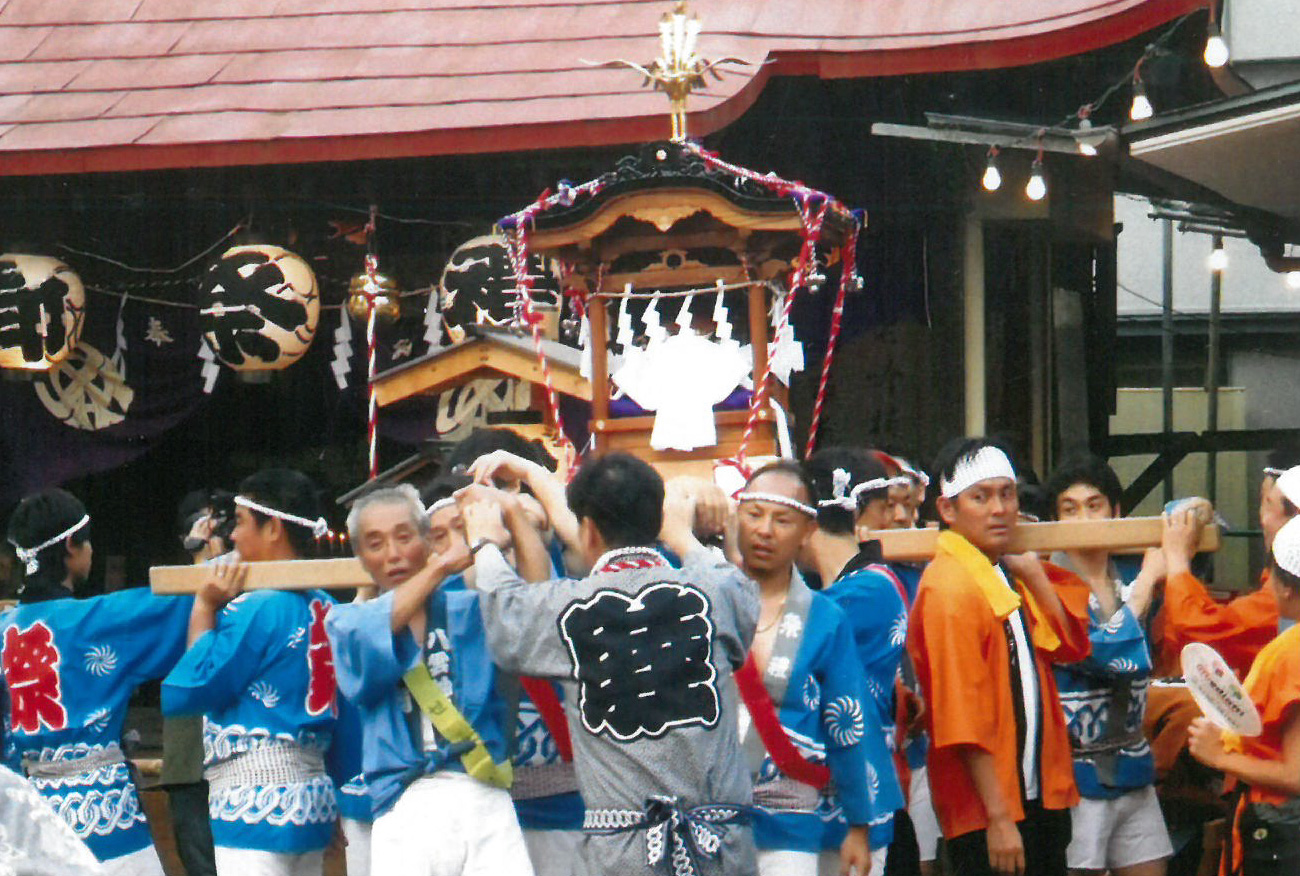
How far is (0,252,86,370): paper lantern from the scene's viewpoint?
10.2 meters

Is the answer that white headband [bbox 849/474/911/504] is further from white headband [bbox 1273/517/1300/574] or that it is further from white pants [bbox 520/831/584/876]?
white headband [bbox 1273/517/1300/574]

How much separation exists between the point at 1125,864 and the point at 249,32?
22.7ft

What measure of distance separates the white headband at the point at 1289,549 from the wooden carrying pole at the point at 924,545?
2.99 ft

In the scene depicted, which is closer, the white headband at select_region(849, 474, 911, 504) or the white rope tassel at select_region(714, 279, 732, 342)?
the white headband at select_region(849, 474, 911, 504)

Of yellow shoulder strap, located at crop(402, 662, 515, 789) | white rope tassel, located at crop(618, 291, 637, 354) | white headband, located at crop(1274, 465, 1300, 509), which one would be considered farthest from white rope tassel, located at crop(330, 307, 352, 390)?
white headband, located at crop(1274, 465, 1300, 509)

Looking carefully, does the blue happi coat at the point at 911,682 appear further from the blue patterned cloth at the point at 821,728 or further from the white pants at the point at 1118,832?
the blue patterned cloth at the point at 821,728

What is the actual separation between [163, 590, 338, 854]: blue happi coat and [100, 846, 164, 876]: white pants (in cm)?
62

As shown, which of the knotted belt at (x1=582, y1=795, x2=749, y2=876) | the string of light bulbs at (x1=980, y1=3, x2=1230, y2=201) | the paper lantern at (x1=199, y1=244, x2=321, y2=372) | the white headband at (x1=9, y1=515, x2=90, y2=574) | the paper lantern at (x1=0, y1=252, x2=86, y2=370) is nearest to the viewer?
the knotted belt at (x1=582, y1=795, x2=749, y2=876)

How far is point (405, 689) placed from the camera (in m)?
5.45

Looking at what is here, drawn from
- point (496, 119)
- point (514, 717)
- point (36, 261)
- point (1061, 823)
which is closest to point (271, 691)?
point (514, 717)

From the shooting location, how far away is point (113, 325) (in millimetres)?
10992

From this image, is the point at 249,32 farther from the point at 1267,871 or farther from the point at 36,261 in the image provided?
the point at 1267,871

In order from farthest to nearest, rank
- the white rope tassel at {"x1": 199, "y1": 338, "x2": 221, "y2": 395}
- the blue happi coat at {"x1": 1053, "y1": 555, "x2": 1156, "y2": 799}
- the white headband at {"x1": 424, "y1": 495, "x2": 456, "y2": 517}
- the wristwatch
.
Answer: the white rope tassel at {"x1": 199, "y1": 338, "x2": 221, "y2": 395}
the blue happi coat at {"x1": 1053, "y1": 555, "x2": 1156, "y2": 799}
the white headband at {"x1": 424, "y1": 495, "x2": 456, "y2": 517}
the wristwatch

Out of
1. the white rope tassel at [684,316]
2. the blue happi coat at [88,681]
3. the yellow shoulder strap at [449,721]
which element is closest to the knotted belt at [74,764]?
the blue happi coat at [88,681]
